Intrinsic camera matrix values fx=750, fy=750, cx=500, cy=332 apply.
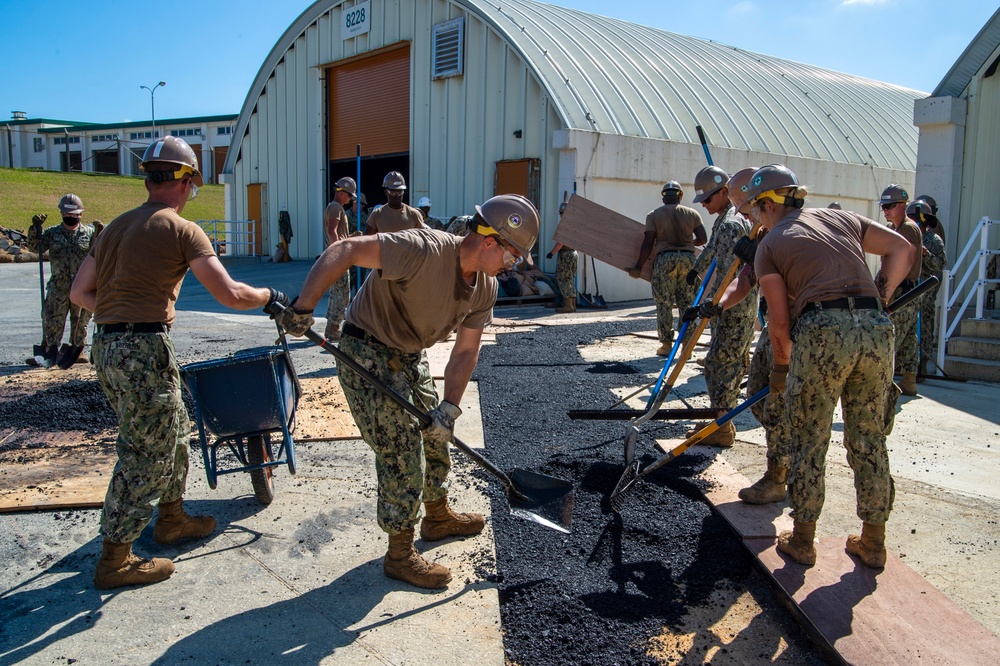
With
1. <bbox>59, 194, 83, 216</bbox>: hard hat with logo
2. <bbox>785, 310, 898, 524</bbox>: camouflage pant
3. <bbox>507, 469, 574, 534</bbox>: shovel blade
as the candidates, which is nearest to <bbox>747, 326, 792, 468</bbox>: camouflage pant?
<bbox>785, 310, 898, 524</bbox>: camouflage pant

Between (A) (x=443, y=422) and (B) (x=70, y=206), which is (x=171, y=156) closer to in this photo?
(A) (x=443, y=422)

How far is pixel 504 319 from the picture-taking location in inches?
475

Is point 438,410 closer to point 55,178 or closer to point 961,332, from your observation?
point 961,332

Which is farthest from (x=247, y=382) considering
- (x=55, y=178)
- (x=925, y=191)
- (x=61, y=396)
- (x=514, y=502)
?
(x=55, y=178)

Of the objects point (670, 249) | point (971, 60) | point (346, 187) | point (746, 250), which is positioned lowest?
point (670, 249)

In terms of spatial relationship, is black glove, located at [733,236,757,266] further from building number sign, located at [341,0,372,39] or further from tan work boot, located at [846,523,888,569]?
building number sign, located at [341,0,372,39]

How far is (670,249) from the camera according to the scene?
27.6 feet

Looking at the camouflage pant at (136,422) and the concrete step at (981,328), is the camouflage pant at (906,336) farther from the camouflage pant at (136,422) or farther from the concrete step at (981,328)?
the camouflage pant at (136,422)

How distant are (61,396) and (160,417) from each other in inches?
133

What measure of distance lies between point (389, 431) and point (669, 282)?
5.72 metres

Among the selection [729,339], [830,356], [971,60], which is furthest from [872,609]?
[971,60]

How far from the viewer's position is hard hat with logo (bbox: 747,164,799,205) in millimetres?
3672

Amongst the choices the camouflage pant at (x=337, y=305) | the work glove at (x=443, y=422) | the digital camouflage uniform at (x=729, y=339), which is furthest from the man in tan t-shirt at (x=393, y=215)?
the work glove at (x=443, y=422)

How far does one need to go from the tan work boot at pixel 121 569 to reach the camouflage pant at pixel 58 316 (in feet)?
17.4
